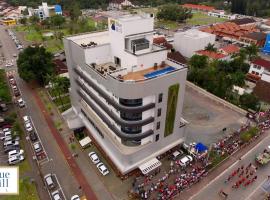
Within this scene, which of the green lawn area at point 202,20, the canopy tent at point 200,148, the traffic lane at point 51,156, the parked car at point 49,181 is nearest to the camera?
the parked car at point 49,181

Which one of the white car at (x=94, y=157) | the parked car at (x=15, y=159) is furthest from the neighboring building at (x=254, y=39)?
the parked car at (x=15, y=159)

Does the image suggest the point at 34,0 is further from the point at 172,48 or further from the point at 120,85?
the point at 120,85

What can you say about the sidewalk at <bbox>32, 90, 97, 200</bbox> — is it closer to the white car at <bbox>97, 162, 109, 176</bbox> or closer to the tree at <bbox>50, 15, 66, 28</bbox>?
the white car at <bbox>97, 162, 109, 176</bbox>

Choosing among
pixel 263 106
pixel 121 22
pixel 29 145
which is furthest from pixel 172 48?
pixel 29 145

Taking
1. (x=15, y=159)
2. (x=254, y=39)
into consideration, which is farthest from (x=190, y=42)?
(x=15, y=159)

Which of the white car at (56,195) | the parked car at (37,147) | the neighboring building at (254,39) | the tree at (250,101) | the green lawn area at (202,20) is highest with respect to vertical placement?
the green lawn area at (202,20)

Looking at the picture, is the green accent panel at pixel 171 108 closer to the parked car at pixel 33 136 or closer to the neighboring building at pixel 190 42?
the parked car at pixel 33 136
